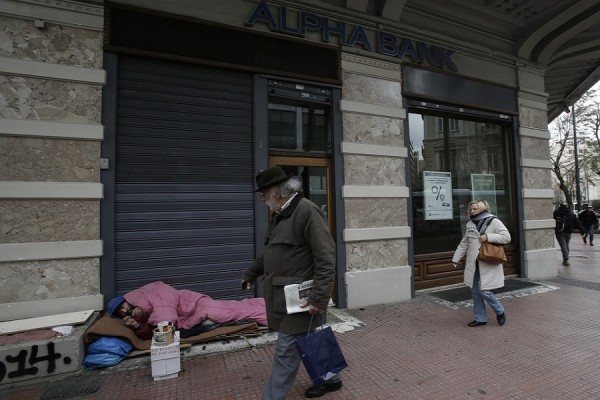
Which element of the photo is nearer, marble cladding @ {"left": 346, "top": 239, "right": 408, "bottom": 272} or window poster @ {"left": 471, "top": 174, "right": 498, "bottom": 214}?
marble cladding @ {"left": 346, "top": 239, "right": 408, "bottom": 272}

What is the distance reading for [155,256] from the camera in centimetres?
439

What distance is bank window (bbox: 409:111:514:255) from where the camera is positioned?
253 inches

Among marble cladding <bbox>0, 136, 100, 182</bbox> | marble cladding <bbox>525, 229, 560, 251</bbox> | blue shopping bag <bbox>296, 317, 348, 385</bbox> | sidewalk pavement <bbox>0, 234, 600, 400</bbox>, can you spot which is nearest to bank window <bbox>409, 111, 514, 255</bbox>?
marble cladding <bbox>525, 229, 560, 251</bbox>

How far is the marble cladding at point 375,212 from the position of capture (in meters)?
5.41

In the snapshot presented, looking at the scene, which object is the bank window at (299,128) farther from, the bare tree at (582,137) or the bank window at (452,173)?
the bare tree at (582,137)

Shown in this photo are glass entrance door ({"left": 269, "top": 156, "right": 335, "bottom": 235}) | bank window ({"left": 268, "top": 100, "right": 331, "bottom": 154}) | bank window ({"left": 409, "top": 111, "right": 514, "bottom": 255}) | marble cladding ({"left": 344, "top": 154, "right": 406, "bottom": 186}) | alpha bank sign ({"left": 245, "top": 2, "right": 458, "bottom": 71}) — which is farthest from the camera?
bank window ({"left": 409, "top": 111, "right": 514, "bottom": 255})

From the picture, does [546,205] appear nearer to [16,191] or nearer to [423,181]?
[423,181]

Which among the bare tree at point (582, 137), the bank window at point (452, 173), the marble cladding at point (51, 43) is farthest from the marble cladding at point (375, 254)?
the bare tree at point (582, 137)

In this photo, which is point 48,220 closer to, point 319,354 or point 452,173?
point 319,354

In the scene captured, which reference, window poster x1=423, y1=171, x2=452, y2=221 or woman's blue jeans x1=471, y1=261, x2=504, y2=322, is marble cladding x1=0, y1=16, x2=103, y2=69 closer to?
woman's blue jeans x1=471, y1=261, x2=504, y2=322

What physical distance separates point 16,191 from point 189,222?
6.15 feet

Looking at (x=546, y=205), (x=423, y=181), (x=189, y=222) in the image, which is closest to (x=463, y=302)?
(x=423, y=181)

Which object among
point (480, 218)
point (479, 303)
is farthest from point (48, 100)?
point (479, 303)

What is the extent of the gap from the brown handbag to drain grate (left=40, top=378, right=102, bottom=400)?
175 inches
